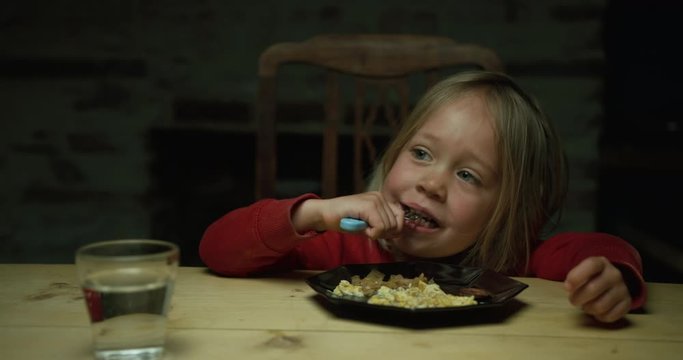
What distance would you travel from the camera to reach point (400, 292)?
0.90m

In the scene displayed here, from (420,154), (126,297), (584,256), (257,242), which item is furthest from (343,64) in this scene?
(126,297)

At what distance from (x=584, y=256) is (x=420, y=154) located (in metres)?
0.33

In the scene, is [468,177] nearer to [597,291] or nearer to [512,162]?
[512,162]

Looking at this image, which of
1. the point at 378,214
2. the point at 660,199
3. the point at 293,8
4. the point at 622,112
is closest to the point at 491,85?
the point at 378,214

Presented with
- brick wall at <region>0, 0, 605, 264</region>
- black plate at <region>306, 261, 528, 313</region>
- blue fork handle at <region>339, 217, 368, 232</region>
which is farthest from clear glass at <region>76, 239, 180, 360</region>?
brick wall at <region>0, 0, 605, 264</region>

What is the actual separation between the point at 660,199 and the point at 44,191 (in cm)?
262

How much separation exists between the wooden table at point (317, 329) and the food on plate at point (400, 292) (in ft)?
0.07

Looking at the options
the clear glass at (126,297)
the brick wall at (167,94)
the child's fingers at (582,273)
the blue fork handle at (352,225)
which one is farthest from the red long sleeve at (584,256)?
the brick wall at (167,94)

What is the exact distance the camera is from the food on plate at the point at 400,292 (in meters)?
0.87

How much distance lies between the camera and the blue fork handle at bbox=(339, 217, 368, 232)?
3.38 ft

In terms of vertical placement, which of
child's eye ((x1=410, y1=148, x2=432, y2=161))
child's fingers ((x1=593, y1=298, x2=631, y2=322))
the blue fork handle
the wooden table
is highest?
child's eye ((x1=410, y1=148, x2=432, y2=161))

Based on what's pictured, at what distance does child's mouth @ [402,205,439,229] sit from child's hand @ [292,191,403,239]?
0.27 feet

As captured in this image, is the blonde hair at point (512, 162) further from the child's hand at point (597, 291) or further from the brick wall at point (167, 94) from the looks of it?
the brick wall at point (167, 94)

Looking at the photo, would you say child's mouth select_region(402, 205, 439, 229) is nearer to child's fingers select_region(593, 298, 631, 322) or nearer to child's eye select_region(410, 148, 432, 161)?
child's eye select_region(410, 148, 432, 161)
